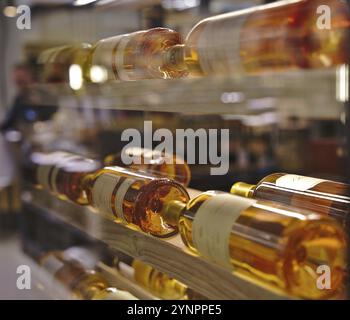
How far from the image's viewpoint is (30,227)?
163 centimetres

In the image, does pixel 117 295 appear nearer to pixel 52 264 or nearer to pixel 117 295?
pixel 117 295

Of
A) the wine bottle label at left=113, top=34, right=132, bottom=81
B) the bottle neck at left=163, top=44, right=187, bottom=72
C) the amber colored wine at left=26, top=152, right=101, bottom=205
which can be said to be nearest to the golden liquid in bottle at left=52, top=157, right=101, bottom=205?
the amber colored wine at left=26, top=152, right=101, bottom=205

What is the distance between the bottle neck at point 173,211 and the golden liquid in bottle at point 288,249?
186 mm

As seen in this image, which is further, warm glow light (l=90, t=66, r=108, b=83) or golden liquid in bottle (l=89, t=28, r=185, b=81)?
warm glow light (l=90, t=66, r=108, b=83)

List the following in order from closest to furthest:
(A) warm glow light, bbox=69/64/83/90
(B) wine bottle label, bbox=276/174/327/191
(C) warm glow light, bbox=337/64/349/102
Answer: (C) warm glow light, bbox=337/64/349/102 → (B) wine bottle label, bbox=276/174/327/191 → (A) warm glow light, bbox=69/64/83/90

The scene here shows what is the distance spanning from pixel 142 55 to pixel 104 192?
0.21m

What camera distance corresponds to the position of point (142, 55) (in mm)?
849

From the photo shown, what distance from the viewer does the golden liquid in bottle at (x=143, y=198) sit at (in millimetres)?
794

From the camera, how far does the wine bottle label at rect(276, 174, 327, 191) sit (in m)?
0.71

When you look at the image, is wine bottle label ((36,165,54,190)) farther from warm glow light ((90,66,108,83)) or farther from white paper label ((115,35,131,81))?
white paper label ((115,35,131,81))

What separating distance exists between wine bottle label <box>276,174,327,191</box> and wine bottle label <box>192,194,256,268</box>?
0.12m

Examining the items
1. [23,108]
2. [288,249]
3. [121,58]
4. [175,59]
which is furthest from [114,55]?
[23,108]

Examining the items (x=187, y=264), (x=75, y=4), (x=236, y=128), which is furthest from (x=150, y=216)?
(x=236, y=128)
